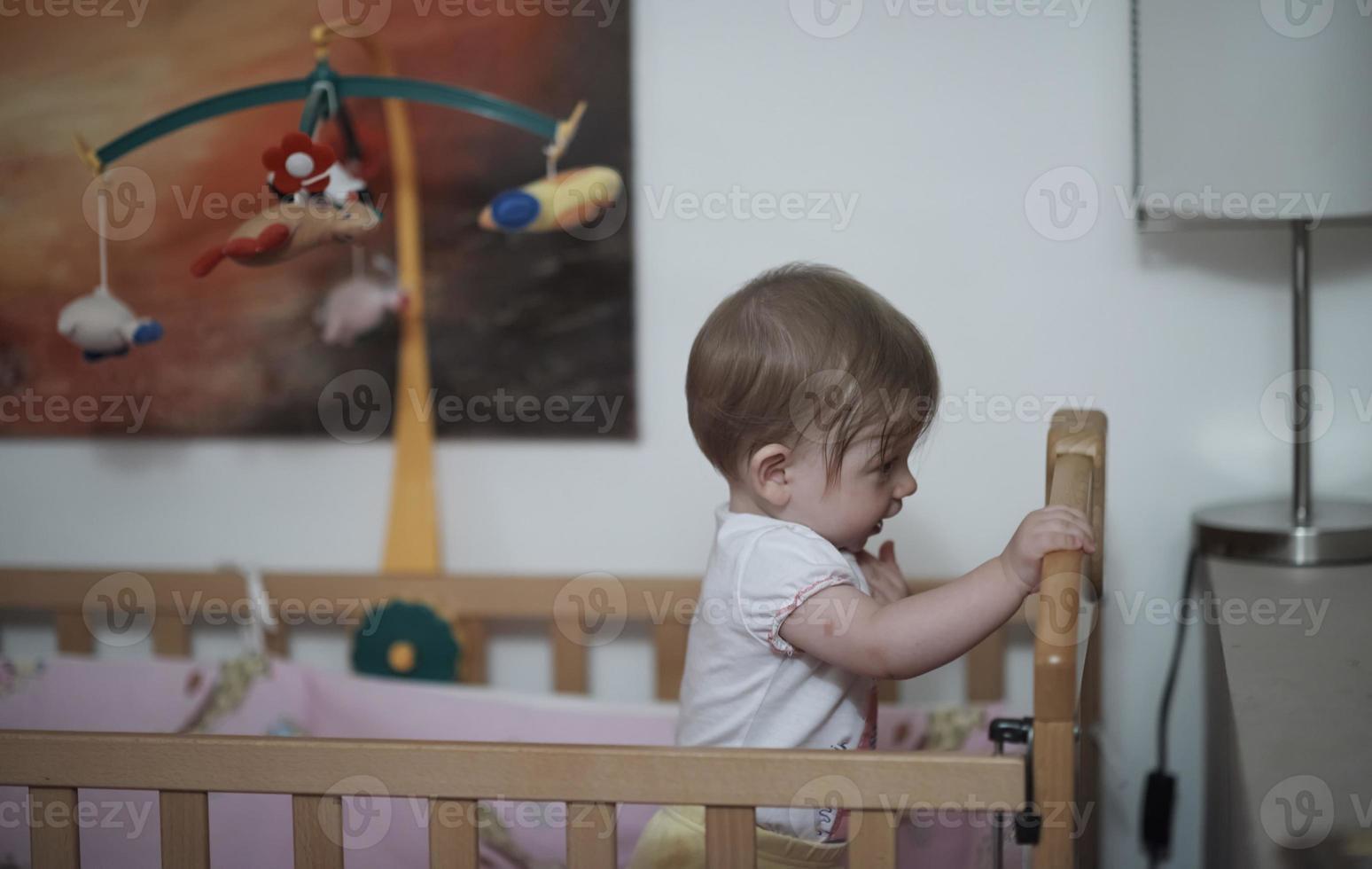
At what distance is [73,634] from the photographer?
58.8 inches

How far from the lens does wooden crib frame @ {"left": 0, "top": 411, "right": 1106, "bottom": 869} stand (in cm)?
72

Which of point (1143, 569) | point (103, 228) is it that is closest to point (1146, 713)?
point (1143, 569)

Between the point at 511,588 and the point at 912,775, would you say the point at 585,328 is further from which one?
the point at 912,775

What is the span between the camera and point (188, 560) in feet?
4.94

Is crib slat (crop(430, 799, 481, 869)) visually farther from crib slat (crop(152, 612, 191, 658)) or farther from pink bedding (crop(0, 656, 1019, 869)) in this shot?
crib slat (crop(152, 612, 191, 658))

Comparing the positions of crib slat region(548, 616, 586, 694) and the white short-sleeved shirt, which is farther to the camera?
crib slat region(548, 616, 586, 694)

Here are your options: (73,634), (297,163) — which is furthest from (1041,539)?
(73,634)

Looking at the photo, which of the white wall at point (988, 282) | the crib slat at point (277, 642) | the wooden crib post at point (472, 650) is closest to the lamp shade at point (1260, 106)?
the white wall at point (988, 282)

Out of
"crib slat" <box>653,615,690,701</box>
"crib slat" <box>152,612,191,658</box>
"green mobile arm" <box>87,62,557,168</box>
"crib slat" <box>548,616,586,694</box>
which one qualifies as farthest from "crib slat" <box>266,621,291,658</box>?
"green mobile arm" <box>87,62,557,168</box>

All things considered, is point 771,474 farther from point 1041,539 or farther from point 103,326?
point 103,326

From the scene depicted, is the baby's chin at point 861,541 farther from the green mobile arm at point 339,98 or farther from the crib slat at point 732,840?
the green mobile arm at point 339,98

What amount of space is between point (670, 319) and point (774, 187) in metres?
0.18

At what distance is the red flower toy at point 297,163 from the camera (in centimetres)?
103

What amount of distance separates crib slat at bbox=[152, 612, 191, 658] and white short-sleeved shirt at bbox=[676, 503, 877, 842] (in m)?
0.78
